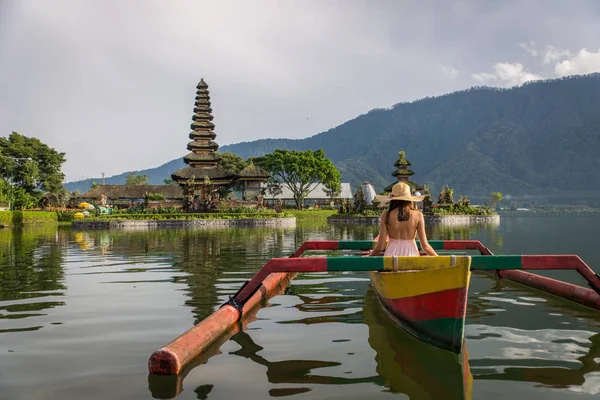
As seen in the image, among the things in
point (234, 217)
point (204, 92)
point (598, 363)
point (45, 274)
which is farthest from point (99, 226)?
point (598, 363)

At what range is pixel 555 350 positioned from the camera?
5.38 metres

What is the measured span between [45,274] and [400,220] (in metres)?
9.66

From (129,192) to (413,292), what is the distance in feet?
238

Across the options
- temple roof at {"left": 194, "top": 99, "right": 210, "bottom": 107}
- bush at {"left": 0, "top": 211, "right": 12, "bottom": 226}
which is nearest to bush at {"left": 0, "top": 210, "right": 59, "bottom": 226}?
bush at {"left": 0, "top": 211, "right": 12, "bottom": 226}

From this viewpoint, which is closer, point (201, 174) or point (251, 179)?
point (201, 174)

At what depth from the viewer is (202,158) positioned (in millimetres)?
62781

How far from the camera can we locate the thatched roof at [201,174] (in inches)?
2307

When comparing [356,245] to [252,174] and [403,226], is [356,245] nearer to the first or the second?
[403,226]

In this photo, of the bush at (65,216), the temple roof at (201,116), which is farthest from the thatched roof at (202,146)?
the bush at (65,216)

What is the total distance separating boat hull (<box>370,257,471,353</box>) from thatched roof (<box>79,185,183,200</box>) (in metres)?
69.2

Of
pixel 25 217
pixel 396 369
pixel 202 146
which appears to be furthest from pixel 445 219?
pixel 396 369

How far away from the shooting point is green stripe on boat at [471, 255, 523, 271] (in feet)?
19.2

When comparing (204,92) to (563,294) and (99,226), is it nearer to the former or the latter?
(99,226)

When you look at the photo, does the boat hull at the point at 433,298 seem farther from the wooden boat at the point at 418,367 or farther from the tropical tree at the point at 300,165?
the tropical tree at the point at 300,165
